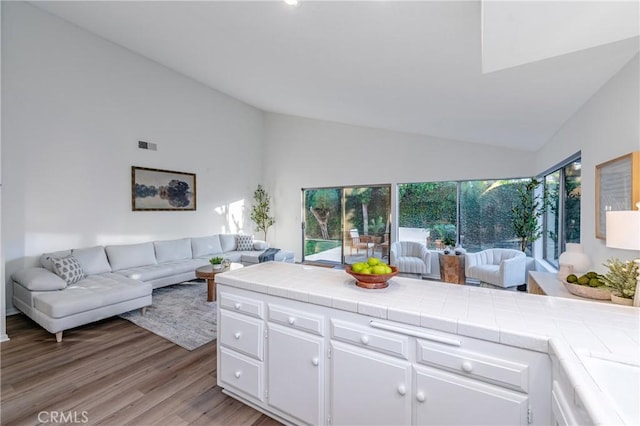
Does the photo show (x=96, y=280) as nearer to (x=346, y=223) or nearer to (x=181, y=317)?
(x=181, y=317)

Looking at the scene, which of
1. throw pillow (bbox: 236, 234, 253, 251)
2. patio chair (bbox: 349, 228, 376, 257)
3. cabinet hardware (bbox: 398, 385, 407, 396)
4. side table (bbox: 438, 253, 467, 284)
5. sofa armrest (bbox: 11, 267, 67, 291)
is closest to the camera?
cabinet hardware (bbox: 398, 385, 407, 396)

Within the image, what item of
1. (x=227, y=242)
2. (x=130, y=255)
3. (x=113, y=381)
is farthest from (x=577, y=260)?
(x=227, y=242)

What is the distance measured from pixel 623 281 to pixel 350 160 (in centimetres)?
507

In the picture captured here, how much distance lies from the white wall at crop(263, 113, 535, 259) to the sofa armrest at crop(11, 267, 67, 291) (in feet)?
15.1

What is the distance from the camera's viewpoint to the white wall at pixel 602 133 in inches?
73.1

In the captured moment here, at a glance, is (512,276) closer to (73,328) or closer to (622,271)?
(622,271)

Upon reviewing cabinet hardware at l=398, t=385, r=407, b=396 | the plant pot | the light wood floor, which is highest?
the plant pot

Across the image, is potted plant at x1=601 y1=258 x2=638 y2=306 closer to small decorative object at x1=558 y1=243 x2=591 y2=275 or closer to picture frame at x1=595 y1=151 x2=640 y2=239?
picture frame at x1=595 y1=151 x2=640 y2=239

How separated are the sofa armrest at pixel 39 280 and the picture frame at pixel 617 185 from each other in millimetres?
5325

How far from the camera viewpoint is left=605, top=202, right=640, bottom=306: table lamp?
1.54 metres

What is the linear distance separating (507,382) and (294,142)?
21.9 feet

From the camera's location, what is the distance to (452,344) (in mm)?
1237

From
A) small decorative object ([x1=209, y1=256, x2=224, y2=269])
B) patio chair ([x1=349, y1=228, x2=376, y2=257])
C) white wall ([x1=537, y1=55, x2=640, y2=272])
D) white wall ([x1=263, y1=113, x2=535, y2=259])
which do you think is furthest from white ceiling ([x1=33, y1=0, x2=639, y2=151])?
small decorative object ([x1=209, y1=256, x2=224, y2=269])

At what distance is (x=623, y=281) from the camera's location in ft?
5.70
